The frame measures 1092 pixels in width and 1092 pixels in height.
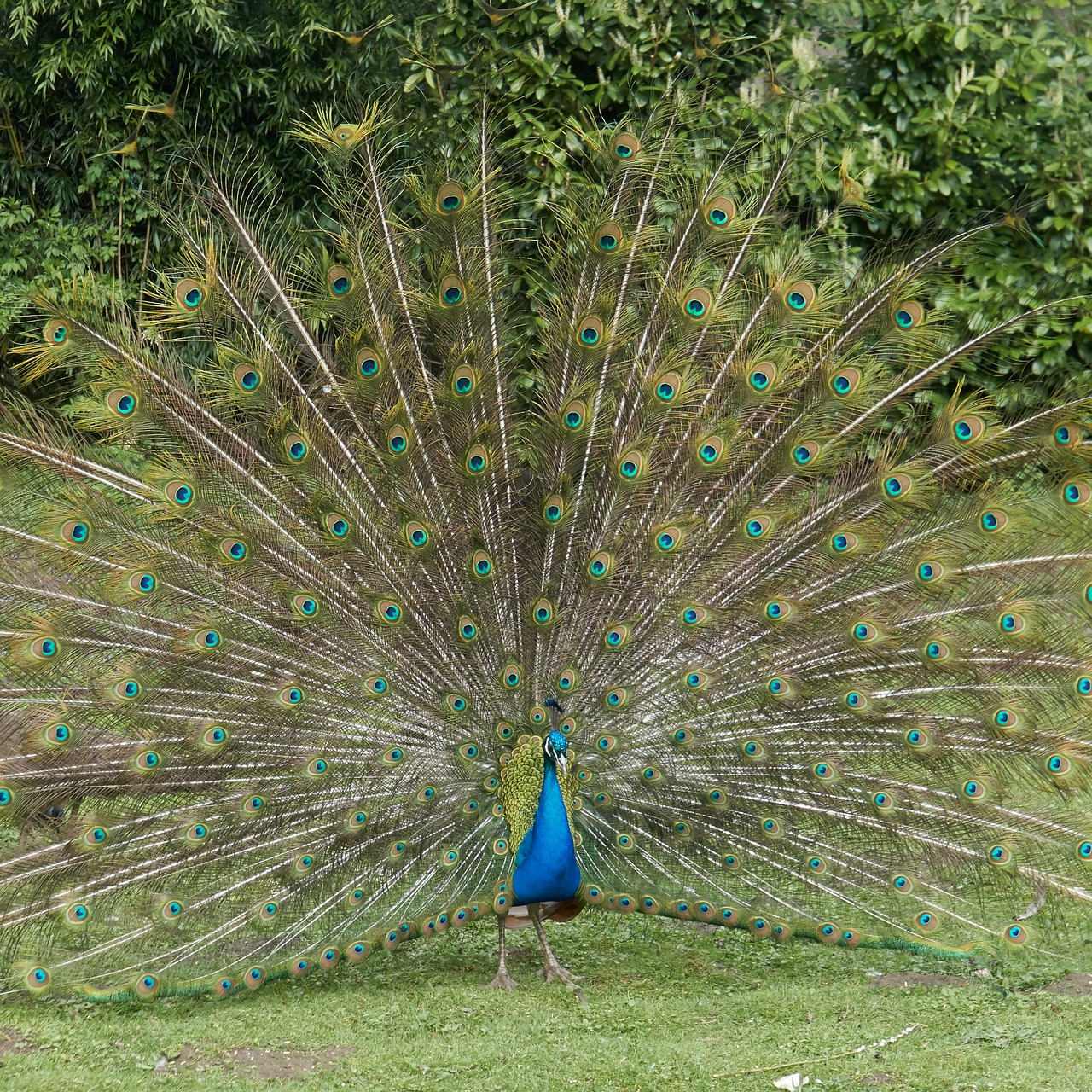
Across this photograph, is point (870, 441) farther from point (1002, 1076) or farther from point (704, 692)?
point (1002, 1076)

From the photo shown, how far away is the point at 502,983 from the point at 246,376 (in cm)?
261

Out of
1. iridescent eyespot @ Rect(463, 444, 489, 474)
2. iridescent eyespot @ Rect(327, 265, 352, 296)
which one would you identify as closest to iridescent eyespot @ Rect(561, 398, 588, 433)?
iridescent eyespot @ Rect(463, 444, 489, 474)

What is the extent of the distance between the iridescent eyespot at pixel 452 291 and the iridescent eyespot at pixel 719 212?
101 centimetres

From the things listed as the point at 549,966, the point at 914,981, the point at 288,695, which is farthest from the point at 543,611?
the point at 914,981

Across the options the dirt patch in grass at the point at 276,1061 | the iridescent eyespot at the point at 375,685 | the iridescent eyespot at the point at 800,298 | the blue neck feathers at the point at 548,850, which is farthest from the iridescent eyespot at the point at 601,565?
the dirt patch in grass at the point at 276,1061

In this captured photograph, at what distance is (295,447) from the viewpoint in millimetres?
4883

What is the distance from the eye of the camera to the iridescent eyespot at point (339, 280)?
192 inches

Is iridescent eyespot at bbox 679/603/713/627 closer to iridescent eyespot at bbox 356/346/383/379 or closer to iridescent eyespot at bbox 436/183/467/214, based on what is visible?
iridescent eyespot at bbox 356/346/383/379

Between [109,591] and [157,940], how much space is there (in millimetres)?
1313

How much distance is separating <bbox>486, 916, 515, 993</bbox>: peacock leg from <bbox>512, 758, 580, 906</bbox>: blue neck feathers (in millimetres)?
331

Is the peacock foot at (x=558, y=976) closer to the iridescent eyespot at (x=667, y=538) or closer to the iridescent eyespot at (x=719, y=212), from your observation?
the iridescent eyespot at (x=667, y=538)

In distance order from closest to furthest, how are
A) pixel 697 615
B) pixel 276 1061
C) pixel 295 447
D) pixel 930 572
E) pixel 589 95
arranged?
1. pixel 276 1061
2. pixel 295 447
3. pixel 930 572
4. pixel 697 615
5. pixel 589 95

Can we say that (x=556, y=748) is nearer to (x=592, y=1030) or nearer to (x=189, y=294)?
(x=592, y=1030)

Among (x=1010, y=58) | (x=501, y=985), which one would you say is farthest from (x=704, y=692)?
(x=1010, y=58)
